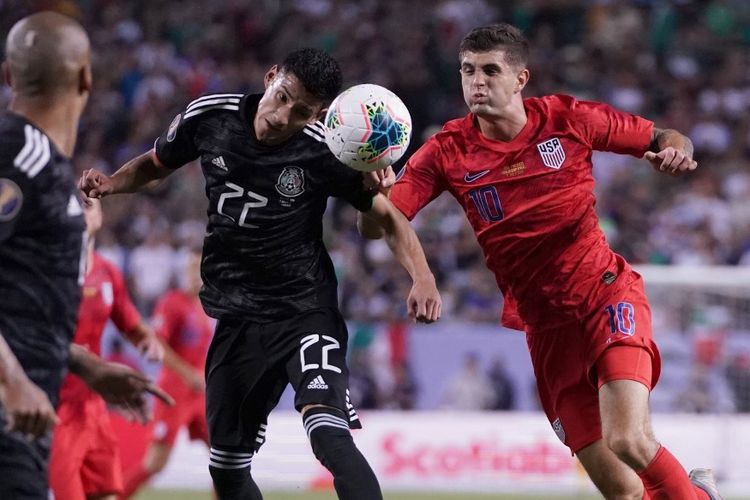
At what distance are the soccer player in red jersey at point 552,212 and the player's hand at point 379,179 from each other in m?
0.24

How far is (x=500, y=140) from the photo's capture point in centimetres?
693

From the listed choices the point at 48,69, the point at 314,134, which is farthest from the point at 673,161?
the point at 48,69

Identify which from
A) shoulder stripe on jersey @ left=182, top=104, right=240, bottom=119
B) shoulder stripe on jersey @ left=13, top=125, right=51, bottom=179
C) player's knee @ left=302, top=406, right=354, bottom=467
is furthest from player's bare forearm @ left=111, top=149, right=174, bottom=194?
shoulder stripe on jersey @ left=13, top=125, right=51, bottom=179

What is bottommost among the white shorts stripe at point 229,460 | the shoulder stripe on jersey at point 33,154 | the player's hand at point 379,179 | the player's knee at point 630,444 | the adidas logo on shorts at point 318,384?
the player's knee at point 630,444

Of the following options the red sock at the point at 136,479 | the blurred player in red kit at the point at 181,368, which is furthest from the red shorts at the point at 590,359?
the red sock at the point at 136,479

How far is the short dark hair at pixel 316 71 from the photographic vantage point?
633 centimetres

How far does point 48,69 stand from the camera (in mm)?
4477

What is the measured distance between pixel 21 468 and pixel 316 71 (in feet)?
8.72

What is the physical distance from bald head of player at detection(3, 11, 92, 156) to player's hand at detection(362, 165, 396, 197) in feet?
7.00

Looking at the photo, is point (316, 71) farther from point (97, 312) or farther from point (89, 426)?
point (89, 426)

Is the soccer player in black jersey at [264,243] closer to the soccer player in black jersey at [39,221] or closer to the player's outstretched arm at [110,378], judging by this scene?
the player's outstretched arm at [110,378]

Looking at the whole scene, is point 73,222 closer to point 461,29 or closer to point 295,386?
point 295,386

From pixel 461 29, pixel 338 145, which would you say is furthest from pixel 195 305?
pixel 461 29

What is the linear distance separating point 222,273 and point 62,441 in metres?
1.86
